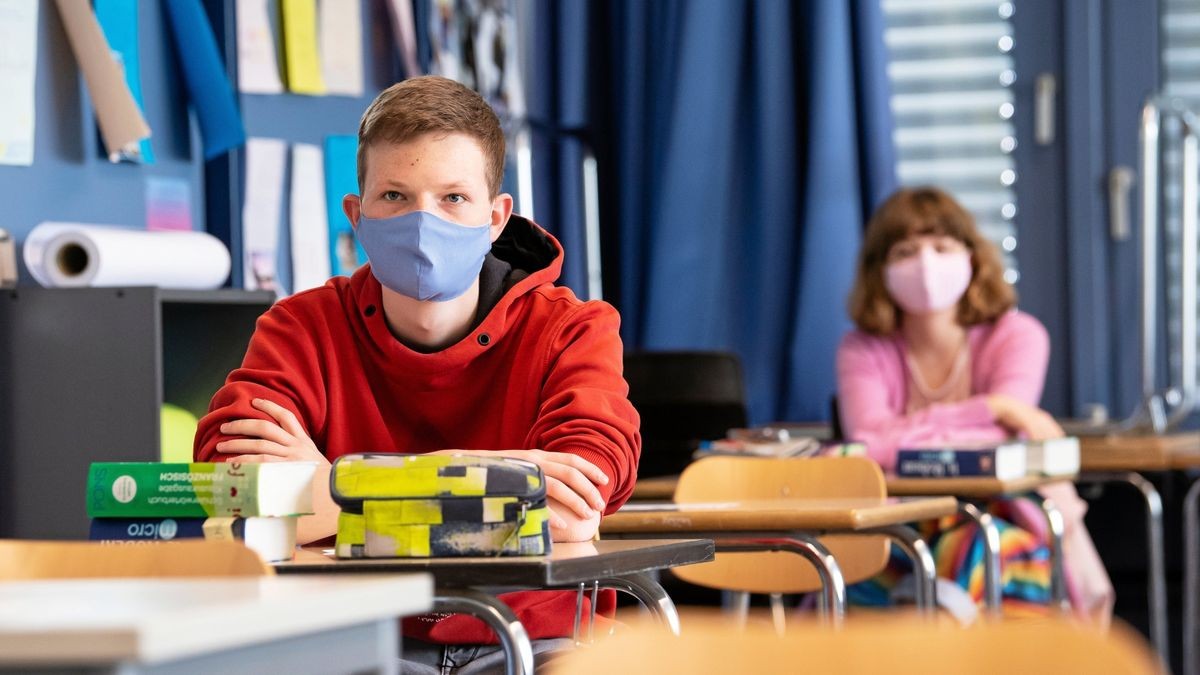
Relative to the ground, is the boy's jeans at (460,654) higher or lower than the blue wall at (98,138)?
lower

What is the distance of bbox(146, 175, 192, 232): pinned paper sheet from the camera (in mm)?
3453

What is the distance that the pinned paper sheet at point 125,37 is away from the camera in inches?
130

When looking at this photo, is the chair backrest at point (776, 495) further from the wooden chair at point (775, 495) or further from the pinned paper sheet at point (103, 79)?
the pinned paper sheet at point (103, 79)

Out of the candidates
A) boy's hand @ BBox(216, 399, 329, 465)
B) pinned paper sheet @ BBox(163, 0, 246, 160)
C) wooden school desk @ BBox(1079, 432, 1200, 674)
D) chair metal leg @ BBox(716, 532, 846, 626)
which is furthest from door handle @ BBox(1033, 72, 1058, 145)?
boy's hand @ BBox(216, 399, 329, 465)

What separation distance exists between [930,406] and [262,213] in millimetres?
1686

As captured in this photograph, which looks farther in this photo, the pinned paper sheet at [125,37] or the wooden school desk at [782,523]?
the pinned paper sheet at [125,37]

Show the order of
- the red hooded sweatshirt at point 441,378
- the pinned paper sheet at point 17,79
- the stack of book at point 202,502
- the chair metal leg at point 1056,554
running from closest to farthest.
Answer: the stack of book at point 202,502 → the red hooded sweatshirt at point 441,378 → the pinned paper sheet at point 17,79 → the chair metal leg at point 1056,554

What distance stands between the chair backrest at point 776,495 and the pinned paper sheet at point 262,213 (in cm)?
107

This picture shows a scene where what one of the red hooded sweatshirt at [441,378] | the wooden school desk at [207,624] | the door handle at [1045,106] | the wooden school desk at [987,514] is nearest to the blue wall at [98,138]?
the red hooded sweatshirt at [441,378]

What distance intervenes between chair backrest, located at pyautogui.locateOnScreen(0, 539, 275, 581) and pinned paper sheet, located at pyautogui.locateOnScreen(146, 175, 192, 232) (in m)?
1.93

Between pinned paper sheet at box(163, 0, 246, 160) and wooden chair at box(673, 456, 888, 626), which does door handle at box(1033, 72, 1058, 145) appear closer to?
wooden chair at box(673, 456, 888, 626)

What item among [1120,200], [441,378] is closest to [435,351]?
[441,378]

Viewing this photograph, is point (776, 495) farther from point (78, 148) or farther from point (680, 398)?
point (78, 148)

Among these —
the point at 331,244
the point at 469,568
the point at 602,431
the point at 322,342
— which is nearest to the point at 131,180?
the point at 331,244
